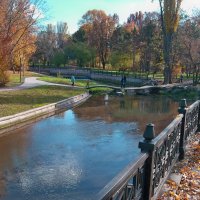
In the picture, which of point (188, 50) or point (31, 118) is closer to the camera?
point (31, 118)

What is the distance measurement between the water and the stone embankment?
0.70 metres

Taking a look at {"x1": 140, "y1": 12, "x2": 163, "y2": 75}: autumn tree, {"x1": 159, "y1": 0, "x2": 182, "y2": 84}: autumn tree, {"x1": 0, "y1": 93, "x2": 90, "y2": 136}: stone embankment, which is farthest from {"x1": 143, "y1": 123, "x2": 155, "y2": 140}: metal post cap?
{"x1": 140, "y1": 12, "x2": 163, "y2": 75}: autumn tree

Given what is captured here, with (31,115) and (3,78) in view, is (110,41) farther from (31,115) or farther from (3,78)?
(31,115)

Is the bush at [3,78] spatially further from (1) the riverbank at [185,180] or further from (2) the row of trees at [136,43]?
(1) the riverbank at [185,180]

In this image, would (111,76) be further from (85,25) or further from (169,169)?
(169,169)

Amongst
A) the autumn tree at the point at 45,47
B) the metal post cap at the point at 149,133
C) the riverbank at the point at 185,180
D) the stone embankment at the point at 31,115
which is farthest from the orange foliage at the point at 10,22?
the autumn tree at the point at 45,47

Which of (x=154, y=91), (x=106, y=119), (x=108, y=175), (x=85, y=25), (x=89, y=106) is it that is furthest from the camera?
(x=85, y=25)

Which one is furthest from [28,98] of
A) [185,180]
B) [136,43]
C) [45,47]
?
[45,47]

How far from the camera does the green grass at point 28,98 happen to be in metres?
20.6

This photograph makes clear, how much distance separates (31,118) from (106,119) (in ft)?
15.8

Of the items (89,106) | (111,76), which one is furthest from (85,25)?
(89,106)

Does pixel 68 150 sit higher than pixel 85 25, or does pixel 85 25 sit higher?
pixel 85 25

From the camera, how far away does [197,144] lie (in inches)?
355

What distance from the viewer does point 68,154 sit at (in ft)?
40.0
